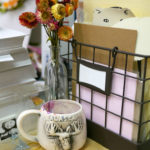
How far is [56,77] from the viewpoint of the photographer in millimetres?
589

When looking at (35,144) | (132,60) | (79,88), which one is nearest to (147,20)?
(132,60)

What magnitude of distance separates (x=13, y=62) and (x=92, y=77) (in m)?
0.20

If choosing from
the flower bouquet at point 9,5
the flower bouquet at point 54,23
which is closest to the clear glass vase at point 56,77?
the flower bouquet at point 54,23

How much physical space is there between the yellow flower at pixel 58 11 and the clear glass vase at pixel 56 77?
9 cm

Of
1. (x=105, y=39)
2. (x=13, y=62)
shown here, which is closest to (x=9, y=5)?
(x=13, y=62)

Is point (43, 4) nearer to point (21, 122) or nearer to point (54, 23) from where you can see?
→ point (54, 23)

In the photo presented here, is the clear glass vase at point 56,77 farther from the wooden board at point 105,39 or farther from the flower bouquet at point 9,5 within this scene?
the flower bouquet at point 9,5

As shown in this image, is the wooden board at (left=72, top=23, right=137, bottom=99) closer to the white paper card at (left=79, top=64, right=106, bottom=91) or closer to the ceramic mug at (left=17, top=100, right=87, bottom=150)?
the white paper card at (left=79, top=64, right=106, bottom=91)

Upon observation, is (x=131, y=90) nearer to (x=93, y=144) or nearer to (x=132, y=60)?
(x=132, y=60)

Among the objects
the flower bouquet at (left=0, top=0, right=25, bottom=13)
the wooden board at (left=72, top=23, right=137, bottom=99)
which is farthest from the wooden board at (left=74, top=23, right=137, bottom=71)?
the flower bouquet at (left=0, top=0, right=25, bottom=13)

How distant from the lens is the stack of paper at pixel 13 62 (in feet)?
1.85

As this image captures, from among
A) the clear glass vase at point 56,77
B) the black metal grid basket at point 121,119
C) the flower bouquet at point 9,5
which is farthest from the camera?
the flower bouquet at point 9,5

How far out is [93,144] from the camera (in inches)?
21.9

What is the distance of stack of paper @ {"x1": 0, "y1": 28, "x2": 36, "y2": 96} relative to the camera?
1.85 feet
